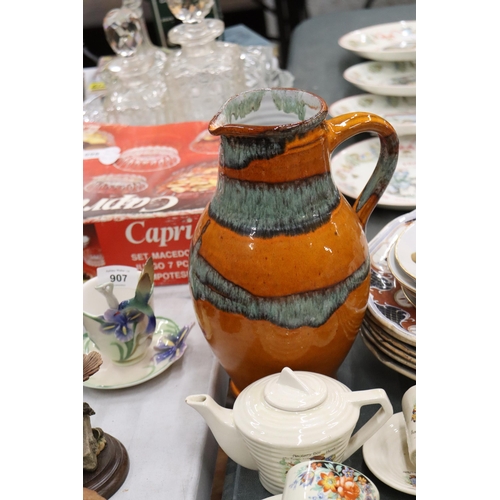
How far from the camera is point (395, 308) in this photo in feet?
2.07

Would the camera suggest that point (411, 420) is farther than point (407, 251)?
No

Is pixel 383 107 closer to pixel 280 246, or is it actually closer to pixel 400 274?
pixel 400 274

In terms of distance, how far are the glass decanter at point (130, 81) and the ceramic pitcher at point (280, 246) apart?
2.09ft

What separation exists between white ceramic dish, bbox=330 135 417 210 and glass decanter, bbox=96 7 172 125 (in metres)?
0.37

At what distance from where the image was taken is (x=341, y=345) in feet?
1.86

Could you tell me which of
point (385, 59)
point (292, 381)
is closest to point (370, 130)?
point (292, 381)

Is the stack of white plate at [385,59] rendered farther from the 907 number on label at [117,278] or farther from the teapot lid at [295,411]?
the teapot lid at [295,411]

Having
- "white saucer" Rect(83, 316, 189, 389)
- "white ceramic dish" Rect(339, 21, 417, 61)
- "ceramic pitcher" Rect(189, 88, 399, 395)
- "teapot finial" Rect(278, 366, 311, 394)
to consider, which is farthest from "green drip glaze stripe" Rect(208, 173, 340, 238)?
"white ceramic dish" Rect(339, 21, 417, 61)

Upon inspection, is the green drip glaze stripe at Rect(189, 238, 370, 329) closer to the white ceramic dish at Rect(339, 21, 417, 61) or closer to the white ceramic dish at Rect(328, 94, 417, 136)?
the white ceramic dish at Rect(328, 94, 417, 136)

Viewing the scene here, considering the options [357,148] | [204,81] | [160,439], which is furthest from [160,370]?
[204,81]

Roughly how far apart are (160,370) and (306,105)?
315mm

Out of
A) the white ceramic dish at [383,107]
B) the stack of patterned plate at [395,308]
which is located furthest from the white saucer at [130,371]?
the white ceramic dish at [383,107]

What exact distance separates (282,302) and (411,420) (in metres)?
0.14

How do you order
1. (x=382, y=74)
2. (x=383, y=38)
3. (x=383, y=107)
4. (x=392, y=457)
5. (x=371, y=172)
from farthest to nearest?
(x=383, y=38), (x=382, y=74), (x=383, y=107), (x=371, y=172), (x=392, y=457)
